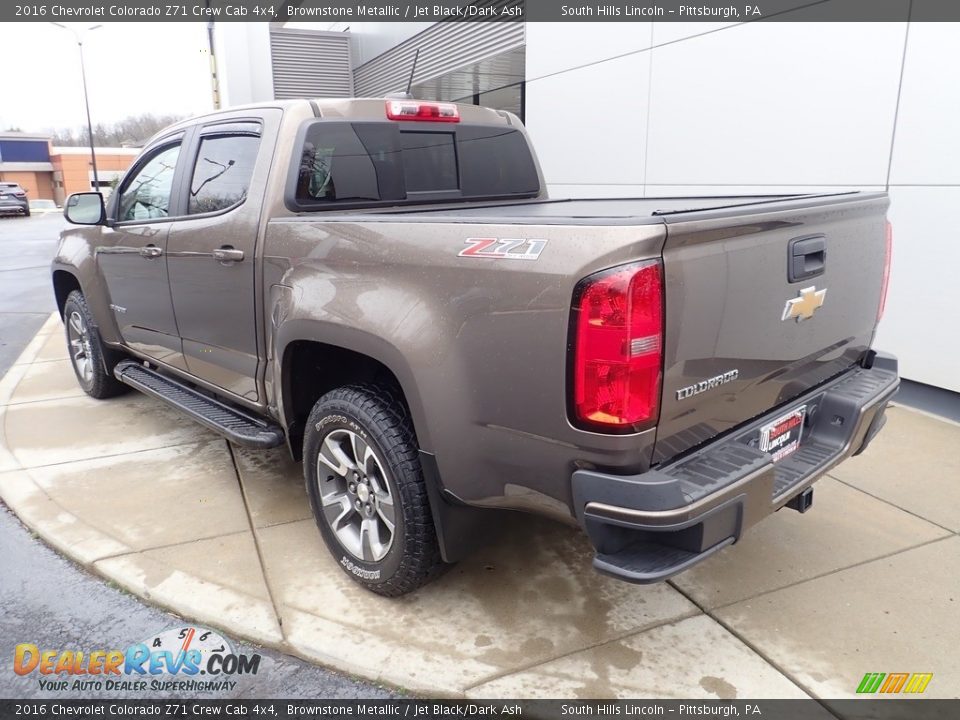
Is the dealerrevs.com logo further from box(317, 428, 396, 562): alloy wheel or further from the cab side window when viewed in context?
the cab side window

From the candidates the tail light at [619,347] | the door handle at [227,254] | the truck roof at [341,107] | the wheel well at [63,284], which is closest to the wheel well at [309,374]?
the door handle at [227,254]

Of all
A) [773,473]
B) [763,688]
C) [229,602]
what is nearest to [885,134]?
[773,473]

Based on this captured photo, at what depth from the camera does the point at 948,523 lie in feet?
11.9

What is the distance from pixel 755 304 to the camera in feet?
7.79

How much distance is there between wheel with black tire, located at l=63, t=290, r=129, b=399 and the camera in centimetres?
545

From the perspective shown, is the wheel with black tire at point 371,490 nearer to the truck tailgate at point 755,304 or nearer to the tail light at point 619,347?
the tail light at point 619,347

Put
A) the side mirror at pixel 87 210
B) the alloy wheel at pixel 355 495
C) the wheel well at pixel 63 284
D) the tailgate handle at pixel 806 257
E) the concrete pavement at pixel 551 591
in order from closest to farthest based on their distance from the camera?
the tailgate handle at pixel 806 257 < the concrete pavement at pixel 551 591 < the alloy wheel at pixel 355 495 < the side mirror at pixel 87 210 < the wheel well at pixel 63 284

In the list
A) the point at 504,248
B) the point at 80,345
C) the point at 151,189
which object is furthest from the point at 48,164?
the point at 504,248

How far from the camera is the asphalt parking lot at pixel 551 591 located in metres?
2.61

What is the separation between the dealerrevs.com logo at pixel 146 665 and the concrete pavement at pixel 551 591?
0.39 feet

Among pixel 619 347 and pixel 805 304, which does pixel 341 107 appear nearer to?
pixel 619 347

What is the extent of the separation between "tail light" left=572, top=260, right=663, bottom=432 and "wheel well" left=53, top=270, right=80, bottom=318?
4.89 metres

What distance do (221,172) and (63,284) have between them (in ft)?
9.77

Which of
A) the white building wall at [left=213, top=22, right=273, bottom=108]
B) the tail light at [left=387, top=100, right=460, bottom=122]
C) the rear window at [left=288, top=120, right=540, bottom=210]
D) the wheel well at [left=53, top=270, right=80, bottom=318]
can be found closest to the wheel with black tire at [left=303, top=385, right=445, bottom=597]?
the rear window at [left=288, top=120, right=540, bottom=210]
